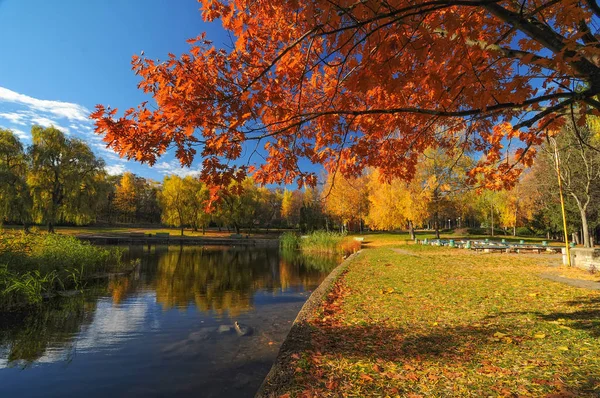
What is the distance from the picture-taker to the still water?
16.1 feet

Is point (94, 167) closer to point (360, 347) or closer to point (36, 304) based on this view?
point (36, 304)

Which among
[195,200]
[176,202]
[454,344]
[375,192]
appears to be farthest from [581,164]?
[176,202]

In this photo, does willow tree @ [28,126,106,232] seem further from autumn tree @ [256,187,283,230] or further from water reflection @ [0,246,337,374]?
autumn tree @ [256,187,283,230]

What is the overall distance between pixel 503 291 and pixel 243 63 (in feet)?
26.1

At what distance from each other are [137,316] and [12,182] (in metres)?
25.8

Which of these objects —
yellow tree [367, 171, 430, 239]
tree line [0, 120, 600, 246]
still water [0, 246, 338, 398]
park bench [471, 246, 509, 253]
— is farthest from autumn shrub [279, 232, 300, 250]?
still water [0, 246, 338, 398]

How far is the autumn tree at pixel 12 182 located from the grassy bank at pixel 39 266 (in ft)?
53.4

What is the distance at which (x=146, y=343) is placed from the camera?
6.68 metres

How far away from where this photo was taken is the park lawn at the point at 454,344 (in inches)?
134

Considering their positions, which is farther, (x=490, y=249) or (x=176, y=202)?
(x=176, y=202)

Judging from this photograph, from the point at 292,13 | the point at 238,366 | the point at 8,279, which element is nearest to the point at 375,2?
the point at 292,13

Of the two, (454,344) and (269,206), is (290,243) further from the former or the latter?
(269,206)

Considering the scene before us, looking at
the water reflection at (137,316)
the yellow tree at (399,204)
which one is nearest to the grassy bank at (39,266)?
the water reflection at (137,316)

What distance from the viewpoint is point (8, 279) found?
28.6ft
